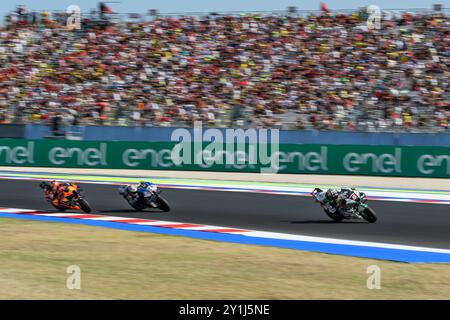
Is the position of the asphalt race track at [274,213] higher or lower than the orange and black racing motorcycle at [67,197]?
lower

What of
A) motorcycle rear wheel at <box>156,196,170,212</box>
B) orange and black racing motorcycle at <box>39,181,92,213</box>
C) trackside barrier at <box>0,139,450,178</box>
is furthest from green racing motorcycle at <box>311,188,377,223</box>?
trackside barrier at <box>0,139,450,178</box>

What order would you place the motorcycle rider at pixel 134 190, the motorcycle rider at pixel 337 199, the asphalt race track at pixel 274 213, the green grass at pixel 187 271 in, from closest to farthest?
the green grass at pixel 187 271
the asphalt race track at pixel 274 213
the motorcycle rider at pixel 337 199
the motorcycle rider at pixel 134 190

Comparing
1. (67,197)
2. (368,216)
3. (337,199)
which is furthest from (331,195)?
(67,197)

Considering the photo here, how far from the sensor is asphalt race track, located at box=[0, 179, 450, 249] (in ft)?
41.3

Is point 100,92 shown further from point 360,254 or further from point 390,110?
point 360,254

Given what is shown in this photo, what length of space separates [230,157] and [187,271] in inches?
690

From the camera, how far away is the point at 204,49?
108 feet

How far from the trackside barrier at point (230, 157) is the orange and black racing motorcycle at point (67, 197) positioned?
11368mm

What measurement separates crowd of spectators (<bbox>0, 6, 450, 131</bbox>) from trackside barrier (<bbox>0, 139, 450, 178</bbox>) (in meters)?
1.92

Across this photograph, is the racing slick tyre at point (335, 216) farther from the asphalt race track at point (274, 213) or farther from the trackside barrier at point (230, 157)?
the trackside barrier at point (230, 157)

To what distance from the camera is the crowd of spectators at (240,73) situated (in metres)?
27.8

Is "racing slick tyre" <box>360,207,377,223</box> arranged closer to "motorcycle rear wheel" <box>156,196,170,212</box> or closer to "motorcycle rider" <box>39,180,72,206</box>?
"motorcycle rear wheel" <box>156,196,170,212</box>

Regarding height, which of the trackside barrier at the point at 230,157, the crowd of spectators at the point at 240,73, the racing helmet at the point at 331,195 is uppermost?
the crowd of spectators at the point at 240,73

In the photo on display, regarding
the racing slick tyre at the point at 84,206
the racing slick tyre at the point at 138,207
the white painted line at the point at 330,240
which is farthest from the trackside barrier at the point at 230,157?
the white painted line at the point at 330,240
